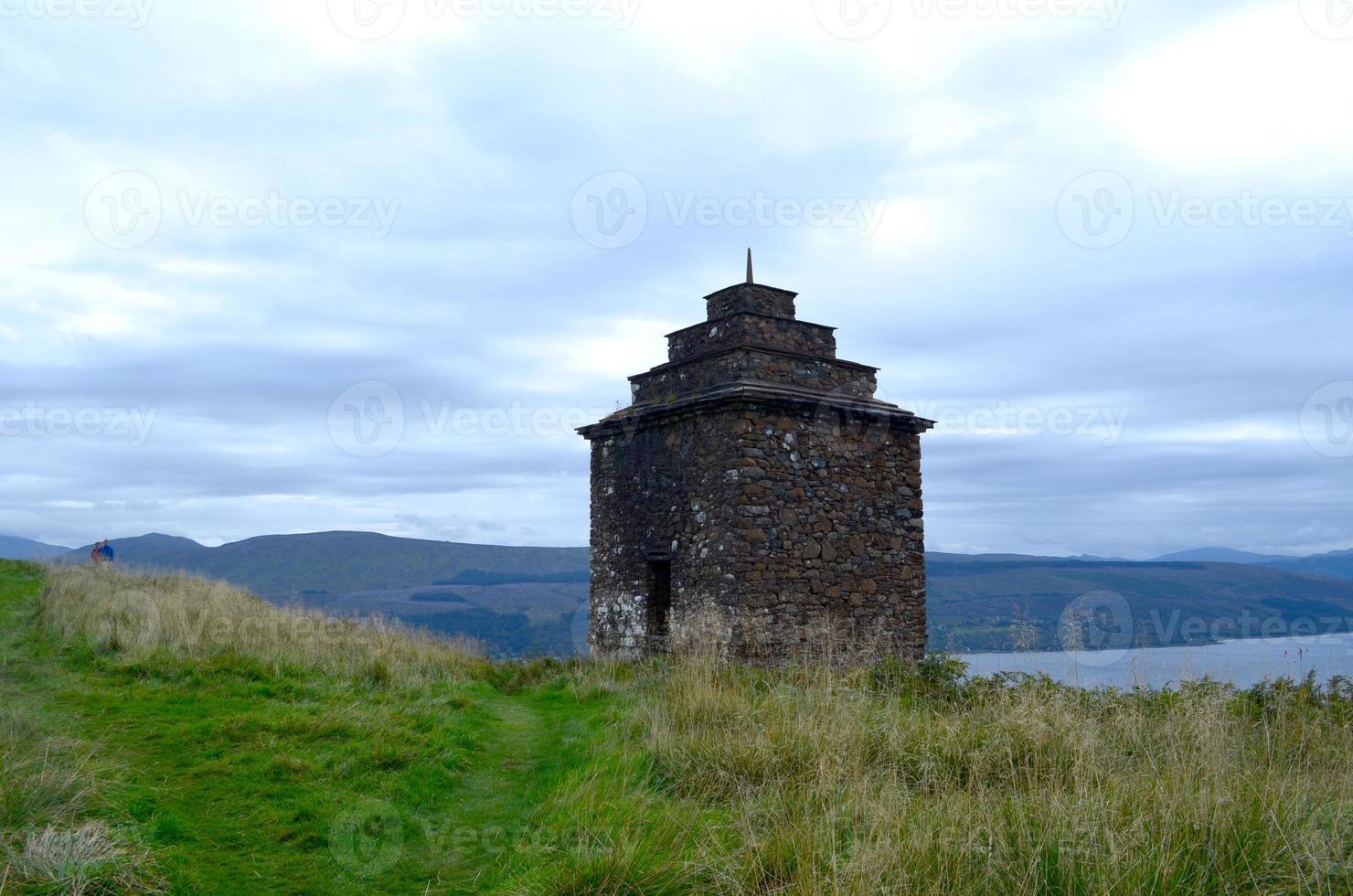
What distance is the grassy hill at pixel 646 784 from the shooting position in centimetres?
431

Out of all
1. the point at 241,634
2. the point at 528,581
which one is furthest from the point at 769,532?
the point at 528,581

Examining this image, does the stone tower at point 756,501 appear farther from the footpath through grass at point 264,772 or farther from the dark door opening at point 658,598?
the footpath through grass at point 264,772

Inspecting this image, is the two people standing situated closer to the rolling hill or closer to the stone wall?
the stone wall

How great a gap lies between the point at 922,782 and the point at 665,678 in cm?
506

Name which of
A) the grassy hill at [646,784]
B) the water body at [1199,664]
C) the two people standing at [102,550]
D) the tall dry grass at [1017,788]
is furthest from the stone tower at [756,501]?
the two people standing at [102,550]

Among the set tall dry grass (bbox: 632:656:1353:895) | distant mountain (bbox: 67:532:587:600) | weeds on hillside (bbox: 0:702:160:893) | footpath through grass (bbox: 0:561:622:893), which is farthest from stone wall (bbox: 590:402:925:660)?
distant mountain (bbox: 67:532:587:600)

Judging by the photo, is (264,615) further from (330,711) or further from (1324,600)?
(1324,600)

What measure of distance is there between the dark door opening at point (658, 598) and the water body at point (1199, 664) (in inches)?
249

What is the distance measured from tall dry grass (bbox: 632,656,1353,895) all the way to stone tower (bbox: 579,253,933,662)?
151 inches

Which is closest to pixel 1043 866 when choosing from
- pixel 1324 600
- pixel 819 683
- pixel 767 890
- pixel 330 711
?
pixel 767 890

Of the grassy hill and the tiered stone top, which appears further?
the tiered stone top

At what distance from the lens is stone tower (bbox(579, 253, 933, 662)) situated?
13.1 m

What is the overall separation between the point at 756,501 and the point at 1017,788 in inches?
291

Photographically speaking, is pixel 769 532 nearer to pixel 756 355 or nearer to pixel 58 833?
pixel 756 355
